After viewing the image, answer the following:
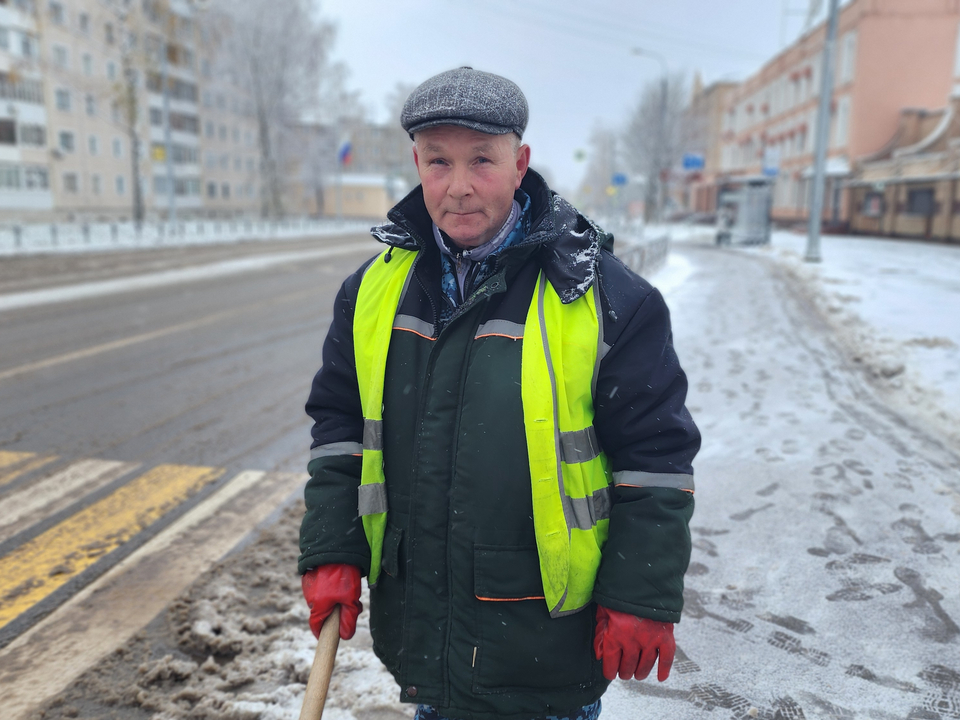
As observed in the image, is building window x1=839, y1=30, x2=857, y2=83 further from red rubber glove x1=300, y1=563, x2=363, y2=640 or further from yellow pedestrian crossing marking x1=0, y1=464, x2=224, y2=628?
red rubber glove x1=300, y1=563, x2=363, y2=640

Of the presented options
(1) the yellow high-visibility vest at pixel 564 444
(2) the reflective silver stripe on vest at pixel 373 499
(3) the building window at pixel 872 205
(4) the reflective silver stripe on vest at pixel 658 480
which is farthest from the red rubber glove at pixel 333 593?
(3) the building window at pixel 872 205

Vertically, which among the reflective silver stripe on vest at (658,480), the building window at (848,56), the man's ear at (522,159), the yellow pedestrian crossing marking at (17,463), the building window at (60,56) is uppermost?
the building window at (60,56)

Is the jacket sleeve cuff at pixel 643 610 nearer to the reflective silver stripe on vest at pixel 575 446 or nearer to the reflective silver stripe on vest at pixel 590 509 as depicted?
the reflective silver stripe on vest at pixel 590 509

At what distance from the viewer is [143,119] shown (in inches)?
2130

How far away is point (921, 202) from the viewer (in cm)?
2814

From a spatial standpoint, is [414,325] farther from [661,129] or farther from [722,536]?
[661,129]

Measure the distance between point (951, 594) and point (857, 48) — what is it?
38809 millimetres

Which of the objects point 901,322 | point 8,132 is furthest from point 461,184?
point 8,132

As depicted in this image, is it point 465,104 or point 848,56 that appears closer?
point 465,104

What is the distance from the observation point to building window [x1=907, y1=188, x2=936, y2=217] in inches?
1074

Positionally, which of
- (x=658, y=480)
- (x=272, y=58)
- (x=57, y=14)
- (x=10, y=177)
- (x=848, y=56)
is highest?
(x=57, y=14)

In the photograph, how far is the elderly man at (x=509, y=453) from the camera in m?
1.72

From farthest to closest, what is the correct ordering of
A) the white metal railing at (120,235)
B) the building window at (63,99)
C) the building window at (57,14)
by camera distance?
the building window at (63,99)
the building window at (57,14)
the white metal railing at (120,235)

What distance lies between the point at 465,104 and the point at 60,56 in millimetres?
56688
